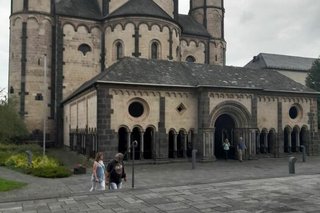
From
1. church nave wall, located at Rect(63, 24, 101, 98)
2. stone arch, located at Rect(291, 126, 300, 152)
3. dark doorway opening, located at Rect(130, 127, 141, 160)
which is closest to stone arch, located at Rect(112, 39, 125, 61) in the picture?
church nave wall, located at Rect(63, 24, 101, 98)

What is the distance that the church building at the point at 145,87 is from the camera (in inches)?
982

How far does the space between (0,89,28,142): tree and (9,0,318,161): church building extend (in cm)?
154

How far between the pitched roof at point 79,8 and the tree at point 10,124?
457 inches

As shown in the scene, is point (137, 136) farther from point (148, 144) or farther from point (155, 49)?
point (155, 49)

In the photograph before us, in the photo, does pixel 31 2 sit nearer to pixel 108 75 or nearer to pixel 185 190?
pixel 108 75

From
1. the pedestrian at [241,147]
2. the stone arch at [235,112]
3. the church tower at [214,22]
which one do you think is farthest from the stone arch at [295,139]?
the church tower at [214,22]

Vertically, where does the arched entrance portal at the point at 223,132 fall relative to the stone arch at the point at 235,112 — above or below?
below

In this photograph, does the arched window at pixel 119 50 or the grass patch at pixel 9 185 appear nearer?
the grass patch at pixel 9 185

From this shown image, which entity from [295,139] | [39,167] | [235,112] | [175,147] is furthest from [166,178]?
[295,139]

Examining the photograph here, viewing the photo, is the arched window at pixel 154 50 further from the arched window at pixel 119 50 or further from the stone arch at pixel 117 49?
the arched window at pixel 119 50

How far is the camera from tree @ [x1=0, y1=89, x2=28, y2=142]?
32688 mm

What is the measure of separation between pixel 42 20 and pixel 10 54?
513 cm

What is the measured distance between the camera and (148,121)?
25.0m

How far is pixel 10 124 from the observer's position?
32.9 metres
